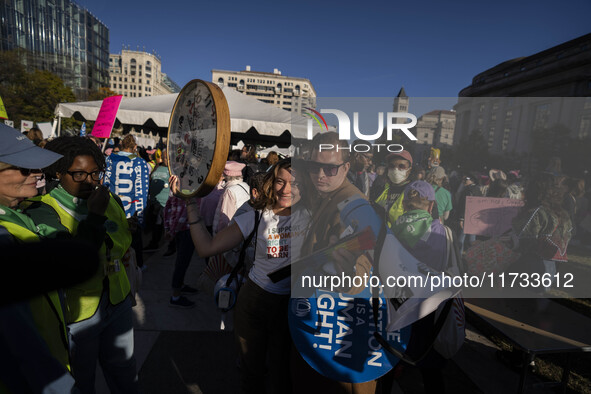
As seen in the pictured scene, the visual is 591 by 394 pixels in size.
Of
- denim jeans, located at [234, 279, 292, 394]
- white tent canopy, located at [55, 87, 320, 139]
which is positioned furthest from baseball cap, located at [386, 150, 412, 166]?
white tent canopy, located at [55, 87, 320, 139]

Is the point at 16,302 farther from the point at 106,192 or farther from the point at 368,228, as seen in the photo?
the point at 106,192

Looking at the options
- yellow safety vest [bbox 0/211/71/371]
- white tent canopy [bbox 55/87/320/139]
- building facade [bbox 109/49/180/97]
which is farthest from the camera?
building facade [bbox 109/49/180/97]

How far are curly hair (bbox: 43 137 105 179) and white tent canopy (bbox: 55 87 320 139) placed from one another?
4244 millimetres

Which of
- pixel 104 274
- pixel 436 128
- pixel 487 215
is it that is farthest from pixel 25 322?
pixel 487 215

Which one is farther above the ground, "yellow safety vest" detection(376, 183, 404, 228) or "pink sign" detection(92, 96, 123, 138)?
"pink sign" detection(92, 96, 123, 138)

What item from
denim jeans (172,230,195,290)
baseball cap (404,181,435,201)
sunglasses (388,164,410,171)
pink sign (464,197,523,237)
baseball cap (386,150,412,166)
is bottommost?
denim jeans (172,230,195,290)

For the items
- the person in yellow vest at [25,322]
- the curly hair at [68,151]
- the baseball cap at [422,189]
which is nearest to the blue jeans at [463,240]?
the baseball cap at [422,189]

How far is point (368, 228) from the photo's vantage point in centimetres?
144

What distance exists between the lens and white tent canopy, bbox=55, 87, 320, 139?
6094 mm

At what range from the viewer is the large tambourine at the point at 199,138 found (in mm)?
1410

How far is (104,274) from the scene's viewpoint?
1728 mm

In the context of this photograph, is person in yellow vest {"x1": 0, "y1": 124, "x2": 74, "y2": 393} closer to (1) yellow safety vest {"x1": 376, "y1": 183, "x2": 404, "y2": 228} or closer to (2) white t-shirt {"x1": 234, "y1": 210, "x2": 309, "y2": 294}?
(2) white t-shirt {"x1": 234, "y1": 210, "x2": 309, "y2": 294}

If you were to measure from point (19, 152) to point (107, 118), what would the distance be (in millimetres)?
4084

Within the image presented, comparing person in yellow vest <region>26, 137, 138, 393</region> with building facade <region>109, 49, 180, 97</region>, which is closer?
person in yellow vest <region>26, 137, 138, 393</region>
